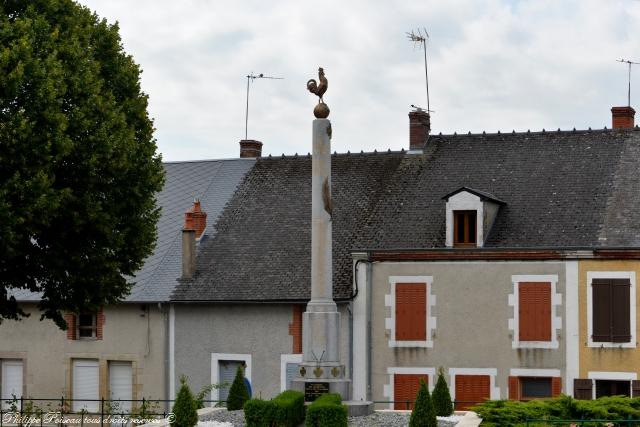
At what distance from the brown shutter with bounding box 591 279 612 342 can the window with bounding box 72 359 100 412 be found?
1463 cm

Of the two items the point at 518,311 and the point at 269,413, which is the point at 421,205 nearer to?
the point at 518,311

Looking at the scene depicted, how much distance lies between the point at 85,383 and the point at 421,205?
446 inches

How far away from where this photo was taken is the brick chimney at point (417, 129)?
127ft

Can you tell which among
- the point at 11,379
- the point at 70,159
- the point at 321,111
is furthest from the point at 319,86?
A: the point at 11,379

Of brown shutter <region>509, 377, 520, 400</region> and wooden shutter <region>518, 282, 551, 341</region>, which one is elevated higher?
wooden shutter <region>518, 282, 551, 341</region>

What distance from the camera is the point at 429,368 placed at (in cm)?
3344

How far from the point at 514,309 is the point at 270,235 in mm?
8385

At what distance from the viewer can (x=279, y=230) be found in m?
37.5

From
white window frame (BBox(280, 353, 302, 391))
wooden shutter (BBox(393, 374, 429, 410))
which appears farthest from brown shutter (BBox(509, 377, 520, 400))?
white window frame (BBox(280, 353, 302, 391))

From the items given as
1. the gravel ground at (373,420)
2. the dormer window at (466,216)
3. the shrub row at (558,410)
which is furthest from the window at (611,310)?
the shrub row at (558,410)

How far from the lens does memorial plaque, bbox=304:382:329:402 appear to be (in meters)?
24.2

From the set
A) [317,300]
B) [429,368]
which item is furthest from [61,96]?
[429,368]

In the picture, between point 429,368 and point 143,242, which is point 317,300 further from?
point 429,368

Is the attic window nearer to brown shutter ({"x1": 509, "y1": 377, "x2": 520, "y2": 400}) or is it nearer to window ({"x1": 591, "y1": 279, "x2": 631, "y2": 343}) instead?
window ({"x1": 591, "y1": 279, "x2": 631, "y2": 343})
